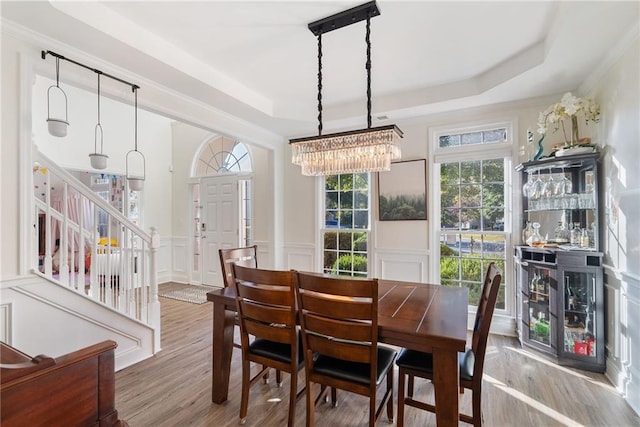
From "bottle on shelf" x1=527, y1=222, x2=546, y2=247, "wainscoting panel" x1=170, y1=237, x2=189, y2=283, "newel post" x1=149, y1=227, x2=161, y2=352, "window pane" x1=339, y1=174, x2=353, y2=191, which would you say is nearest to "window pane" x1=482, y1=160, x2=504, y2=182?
"bottle on shelf" x1=527, y1=222, x2=546, y2=247

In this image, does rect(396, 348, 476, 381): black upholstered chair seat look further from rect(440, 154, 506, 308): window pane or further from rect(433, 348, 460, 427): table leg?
rect(440, 154, 506, 308): window pane

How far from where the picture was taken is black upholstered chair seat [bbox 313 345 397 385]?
1644 millimetres

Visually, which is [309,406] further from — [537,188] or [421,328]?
[537,188]

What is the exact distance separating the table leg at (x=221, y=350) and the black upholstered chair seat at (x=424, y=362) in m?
1.21

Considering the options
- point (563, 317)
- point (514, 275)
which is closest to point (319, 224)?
point (514, 275)

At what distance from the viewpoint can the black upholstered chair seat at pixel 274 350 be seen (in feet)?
6.21

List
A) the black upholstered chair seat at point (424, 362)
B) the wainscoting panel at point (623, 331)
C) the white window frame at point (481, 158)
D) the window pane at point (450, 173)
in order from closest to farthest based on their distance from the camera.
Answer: the black upholstered chair seat at point (424, 362) < the wainscoting panel at point (623, 331) < the white window frame at point (481, 158) < the window pane at point (450, 173)

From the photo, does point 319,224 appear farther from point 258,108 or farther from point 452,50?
point 452,50

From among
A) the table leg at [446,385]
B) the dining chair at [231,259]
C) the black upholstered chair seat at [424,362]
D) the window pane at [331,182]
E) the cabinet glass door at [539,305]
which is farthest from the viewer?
the window pane at [331,182]

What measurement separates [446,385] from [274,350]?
1040 mm

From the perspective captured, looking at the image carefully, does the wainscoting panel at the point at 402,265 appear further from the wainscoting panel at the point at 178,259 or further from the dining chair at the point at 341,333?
the wainscoting panel at the point at 178,259

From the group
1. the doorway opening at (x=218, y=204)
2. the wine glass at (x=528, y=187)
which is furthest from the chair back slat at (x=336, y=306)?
the doorway opening at (x=218, y=204)

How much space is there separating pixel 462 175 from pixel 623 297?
189cm

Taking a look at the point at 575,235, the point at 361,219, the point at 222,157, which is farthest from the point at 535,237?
the point at 222,157
